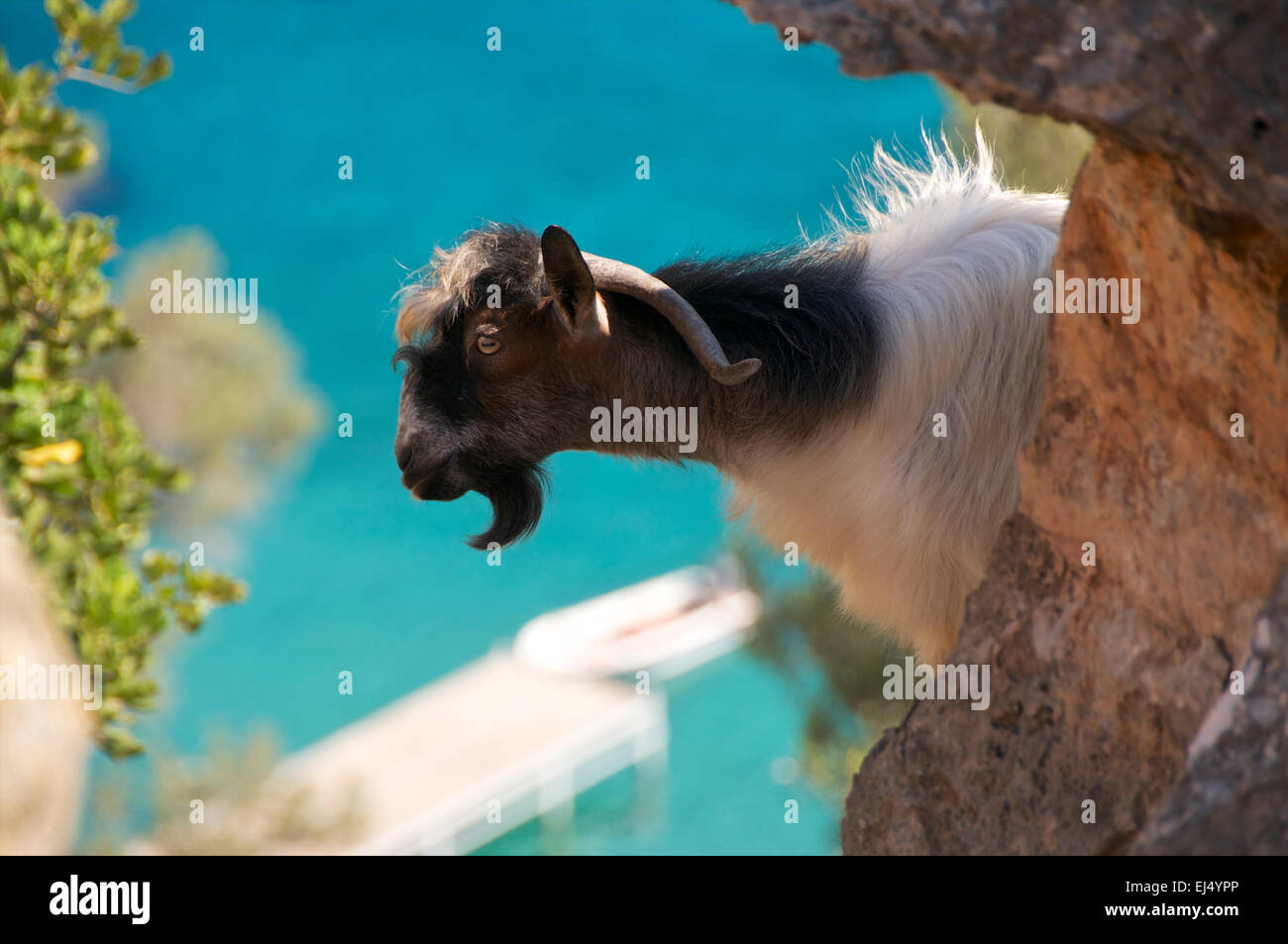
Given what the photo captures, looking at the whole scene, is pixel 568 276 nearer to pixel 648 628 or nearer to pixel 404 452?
pixel 404 452

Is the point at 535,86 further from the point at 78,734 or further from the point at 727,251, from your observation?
the point at 78,734

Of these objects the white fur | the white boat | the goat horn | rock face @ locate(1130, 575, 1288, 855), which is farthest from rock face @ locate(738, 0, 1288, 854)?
the white boat

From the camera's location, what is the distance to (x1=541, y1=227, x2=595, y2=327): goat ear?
2.06m

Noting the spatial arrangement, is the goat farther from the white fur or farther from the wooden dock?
the wooden dock

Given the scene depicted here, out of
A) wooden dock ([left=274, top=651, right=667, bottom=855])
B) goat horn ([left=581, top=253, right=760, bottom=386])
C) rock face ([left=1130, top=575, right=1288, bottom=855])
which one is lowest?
wooden dock ([left=274, top=651, right=667, bottom=855])

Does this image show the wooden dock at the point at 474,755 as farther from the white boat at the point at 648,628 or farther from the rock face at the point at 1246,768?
the rock face at the point at 1246,768

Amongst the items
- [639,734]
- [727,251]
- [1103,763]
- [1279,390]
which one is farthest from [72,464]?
[639,734]

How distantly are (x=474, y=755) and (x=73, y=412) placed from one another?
698 cm

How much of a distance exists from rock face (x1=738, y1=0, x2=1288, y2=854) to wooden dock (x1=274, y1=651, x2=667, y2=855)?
6857mm

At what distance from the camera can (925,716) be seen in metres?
1.97

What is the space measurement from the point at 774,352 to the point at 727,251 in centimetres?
30

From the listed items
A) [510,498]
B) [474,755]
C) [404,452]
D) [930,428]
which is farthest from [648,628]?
[930,428]

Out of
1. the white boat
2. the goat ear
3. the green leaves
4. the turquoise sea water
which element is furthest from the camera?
the turquoise sea water

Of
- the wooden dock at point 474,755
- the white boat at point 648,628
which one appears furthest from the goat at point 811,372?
the white boat at point 648,628
